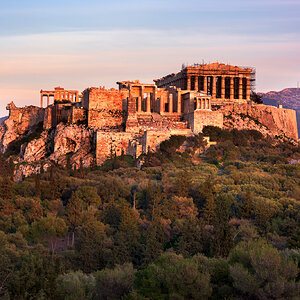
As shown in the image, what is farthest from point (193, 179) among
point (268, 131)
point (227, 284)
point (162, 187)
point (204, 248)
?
point (227, 284)

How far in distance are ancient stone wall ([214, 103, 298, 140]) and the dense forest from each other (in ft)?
19.8

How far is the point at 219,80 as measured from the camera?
96625 mm

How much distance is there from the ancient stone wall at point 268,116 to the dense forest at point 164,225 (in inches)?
238

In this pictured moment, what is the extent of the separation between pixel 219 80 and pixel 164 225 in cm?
4488

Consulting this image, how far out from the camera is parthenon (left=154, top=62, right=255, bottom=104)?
95.1 m

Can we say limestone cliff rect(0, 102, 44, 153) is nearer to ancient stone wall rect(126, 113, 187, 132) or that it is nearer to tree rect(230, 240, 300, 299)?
ancient stone wall rect(126, 113, 187, 132)

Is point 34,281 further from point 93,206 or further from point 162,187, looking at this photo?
point 162,187

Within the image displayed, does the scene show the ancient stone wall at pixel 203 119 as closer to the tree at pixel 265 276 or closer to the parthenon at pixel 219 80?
the parthenon at pixel 219 80

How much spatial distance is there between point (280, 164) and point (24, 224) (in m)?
30.7

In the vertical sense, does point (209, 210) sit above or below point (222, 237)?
above

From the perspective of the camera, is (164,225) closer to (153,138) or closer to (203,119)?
(153,138)

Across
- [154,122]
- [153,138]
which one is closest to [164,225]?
[153,138]

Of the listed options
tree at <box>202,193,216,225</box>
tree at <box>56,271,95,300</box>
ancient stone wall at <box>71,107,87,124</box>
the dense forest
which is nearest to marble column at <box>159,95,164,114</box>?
the dense forest

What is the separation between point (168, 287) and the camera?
37.1 meters
